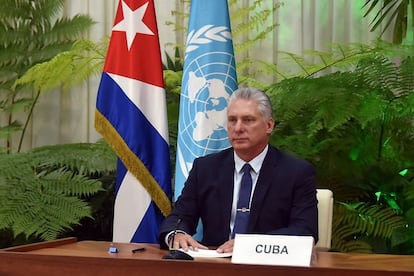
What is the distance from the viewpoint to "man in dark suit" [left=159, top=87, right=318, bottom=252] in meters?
2.62

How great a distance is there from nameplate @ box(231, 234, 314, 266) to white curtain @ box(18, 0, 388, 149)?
3029 mm

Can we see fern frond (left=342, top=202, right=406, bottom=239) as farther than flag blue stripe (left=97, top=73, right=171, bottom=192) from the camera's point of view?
Yes

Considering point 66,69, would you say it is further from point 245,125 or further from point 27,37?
point 245,125

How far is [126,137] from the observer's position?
138 inches

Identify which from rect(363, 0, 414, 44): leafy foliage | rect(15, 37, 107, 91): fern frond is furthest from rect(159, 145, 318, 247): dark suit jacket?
rect(363, 0, 414, 44): leafy foliage

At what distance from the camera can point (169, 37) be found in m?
5.00

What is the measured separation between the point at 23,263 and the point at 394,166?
2628 millimetres

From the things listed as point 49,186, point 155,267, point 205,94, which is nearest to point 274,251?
point 155,267

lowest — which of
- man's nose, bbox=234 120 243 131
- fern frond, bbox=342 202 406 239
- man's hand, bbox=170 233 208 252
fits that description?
fern frond, bbox=342 202 406 239

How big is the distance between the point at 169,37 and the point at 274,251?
10.9ft

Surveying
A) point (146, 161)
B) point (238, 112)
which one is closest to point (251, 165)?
point (238, 112)

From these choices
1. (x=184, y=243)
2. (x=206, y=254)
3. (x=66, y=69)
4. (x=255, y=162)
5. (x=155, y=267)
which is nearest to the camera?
(x=155, y=267)

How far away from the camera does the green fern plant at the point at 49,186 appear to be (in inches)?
147

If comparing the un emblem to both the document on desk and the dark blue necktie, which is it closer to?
the dark blue necktie
